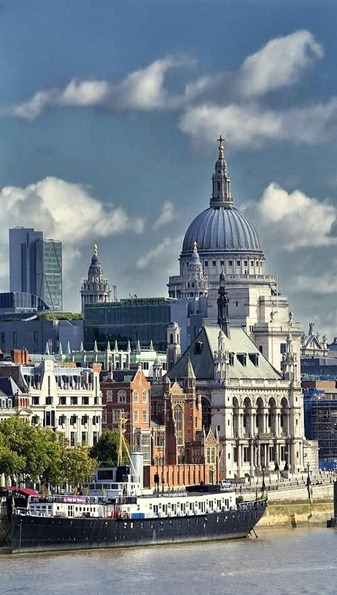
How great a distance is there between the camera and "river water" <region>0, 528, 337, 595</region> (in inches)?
5704

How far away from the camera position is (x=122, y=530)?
168125 millimetres

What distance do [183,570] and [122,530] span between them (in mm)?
14464

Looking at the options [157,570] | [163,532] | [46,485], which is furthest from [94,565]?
[46,485]

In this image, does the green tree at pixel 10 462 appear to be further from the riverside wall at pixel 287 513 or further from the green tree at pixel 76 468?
the riverside wall at pixel 287 513

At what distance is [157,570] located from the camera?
154125mm

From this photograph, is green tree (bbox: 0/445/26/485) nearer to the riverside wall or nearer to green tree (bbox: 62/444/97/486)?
green tree (bbox: 62/444/97/486)

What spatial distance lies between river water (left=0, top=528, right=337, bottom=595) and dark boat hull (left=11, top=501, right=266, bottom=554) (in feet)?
3.65

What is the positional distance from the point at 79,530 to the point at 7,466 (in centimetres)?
1818

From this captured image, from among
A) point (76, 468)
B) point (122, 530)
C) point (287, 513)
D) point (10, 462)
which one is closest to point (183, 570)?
point (122, 530)

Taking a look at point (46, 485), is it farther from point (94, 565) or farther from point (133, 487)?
point (94, 565)

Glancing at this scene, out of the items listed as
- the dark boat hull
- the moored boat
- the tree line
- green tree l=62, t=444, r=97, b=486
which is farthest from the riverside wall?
the tree line

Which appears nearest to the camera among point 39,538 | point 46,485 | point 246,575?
point 246,575

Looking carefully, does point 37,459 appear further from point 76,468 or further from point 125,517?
point 125,517

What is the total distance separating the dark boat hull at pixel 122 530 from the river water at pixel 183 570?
1.11 meters
